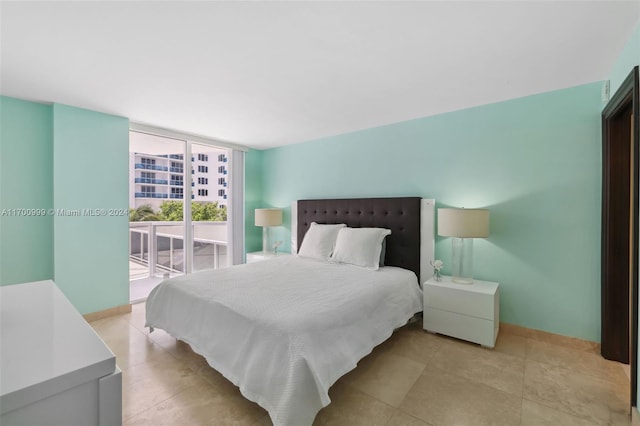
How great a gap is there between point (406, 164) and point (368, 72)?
1461 millimetres

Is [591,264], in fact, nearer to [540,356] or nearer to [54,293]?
[540,356]

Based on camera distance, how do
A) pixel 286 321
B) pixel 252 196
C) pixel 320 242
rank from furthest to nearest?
pixel 252 196 → pixel 320 242 → pixel 286 321

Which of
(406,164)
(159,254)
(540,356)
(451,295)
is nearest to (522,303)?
(540,356)

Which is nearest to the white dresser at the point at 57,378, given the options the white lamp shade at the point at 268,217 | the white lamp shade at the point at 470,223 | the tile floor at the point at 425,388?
the tile floor at the point at 425,388

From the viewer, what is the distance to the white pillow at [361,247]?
310 cm

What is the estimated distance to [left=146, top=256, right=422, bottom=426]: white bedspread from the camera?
1.53 meters

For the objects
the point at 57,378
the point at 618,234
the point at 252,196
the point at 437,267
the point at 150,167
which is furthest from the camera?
the point at 252,196

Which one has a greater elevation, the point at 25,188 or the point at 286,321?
the point at 25,188

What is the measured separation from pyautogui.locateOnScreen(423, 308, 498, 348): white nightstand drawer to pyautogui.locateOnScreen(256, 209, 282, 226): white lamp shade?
104 inches

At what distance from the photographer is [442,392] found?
193 centimetres

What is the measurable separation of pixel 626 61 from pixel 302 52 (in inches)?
87.9

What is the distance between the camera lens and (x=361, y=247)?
3.15m

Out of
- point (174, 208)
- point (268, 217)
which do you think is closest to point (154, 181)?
point (174, 208)

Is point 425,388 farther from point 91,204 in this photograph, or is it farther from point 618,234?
point 91,204
